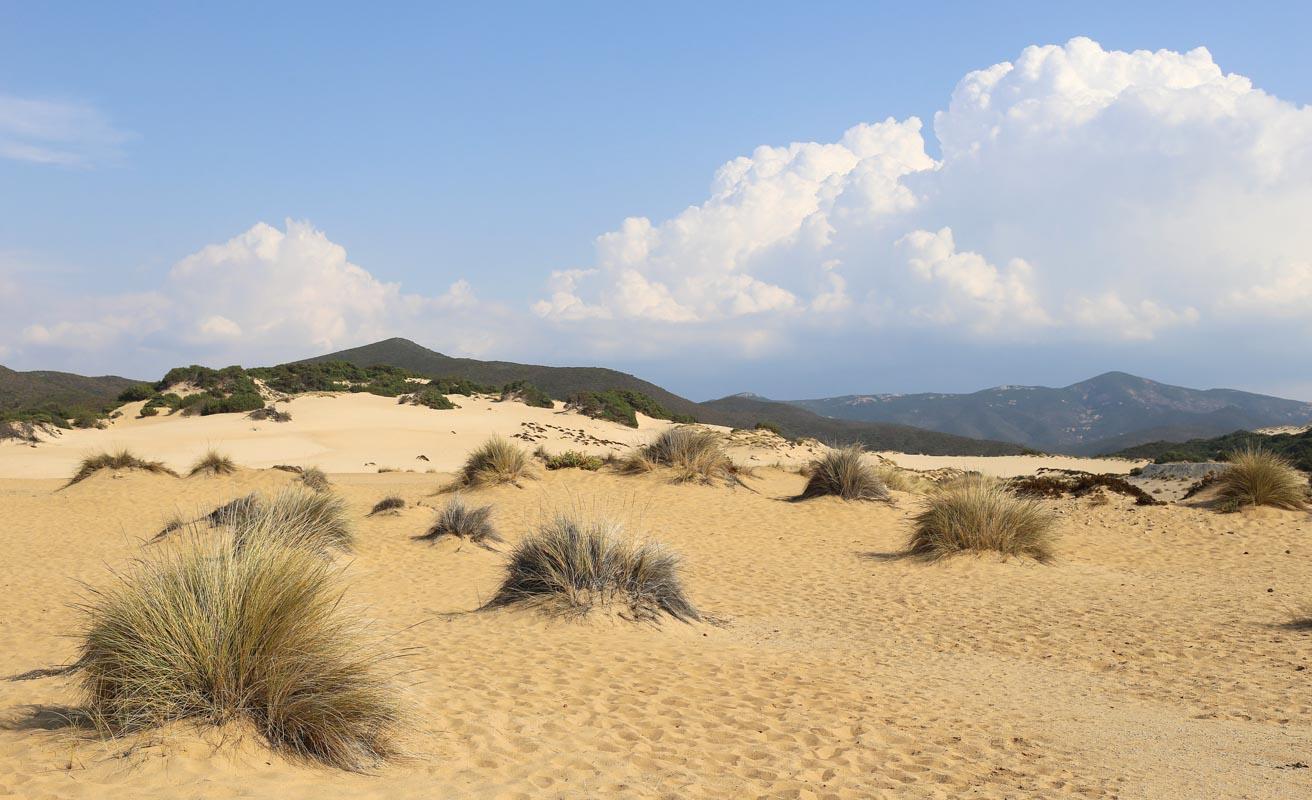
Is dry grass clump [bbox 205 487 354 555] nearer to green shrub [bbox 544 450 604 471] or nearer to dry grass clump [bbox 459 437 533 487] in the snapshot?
dry grass clump [bbox 459 437 533 487]

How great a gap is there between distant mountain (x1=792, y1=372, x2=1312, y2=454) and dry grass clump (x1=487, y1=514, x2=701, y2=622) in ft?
254

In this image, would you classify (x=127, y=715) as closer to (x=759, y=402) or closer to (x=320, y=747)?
(x=320, y=747)

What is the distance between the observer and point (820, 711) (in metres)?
5.73

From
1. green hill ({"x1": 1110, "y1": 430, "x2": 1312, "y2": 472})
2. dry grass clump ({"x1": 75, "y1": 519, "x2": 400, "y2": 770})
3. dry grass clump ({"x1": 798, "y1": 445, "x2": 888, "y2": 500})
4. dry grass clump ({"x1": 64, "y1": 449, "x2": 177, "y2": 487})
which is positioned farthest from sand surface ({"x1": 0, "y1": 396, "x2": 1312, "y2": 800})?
green hill ({"x1": 1110, "y1": 430, "x2": 1312, "y2": 472})

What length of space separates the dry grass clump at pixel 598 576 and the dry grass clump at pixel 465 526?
537cm

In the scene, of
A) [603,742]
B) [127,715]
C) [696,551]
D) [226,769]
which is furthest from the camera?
[696,551]

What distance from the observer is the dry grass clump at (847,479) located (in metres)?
18.1

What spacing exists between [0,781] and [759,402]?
77.5 m

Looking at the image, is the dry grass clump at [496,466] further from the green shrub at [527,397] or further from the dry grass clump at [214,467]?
the green shrub at [527,397]

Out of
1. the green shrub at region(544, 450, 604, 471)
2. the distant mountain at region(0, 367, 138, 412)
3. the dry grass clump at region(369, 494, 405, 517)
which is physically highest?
the distant mountain at region(0, 367, 138, 412)

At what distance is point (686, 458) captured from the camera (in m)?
20.3

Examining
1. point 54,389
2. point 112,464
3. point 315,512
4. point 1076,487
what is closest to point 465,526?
point 315,512

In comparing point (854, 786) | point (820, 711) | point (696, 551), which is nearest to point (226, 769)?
point (854, 786)

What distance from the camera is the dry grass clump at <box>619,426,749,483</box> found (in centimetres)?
2009
